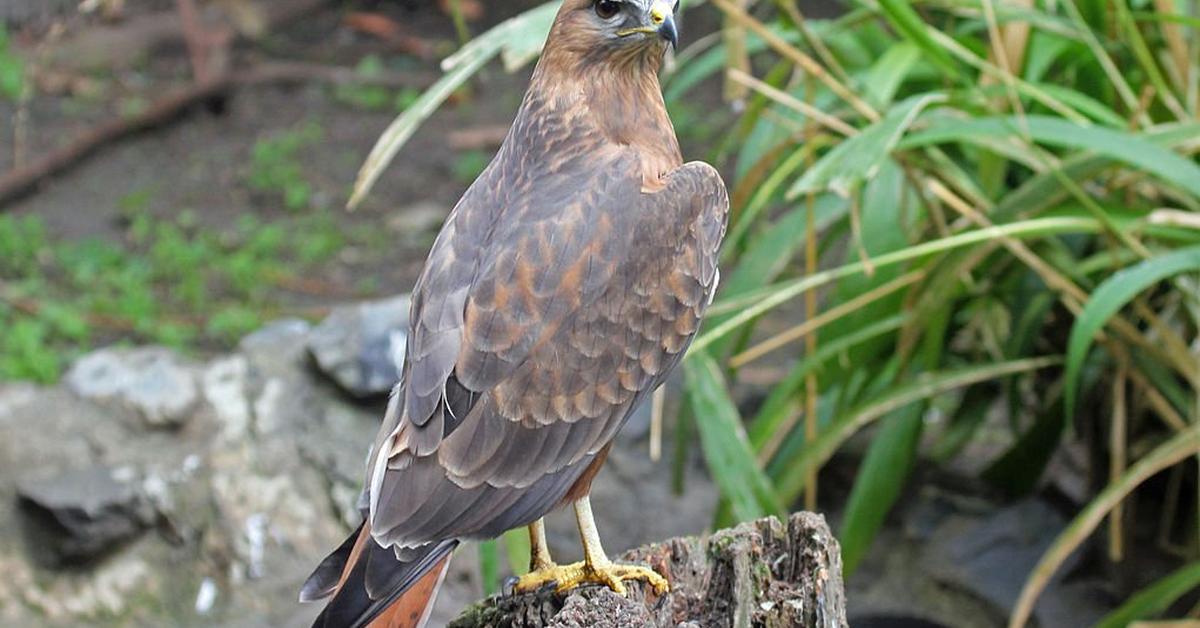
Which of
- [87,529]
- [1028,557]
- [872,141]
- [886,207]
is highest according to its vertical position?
[872,141]

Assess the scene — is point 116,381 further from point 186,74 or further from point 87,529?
point 186,74

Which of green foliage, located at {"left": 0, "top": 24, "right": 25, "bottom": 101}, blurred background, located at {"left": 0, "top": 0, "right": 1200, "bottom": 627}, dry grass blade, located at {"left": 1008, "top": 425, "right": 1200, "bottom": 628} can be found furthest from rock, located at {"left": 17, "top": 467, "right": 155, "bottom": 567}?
green foliage, located at {"left": 0, "top": 24, "right": 25, "bottom": 101}

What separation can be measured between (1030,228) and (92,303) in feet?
11.4

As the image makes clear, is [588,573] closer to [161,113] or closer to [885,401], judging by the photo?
[885,401]

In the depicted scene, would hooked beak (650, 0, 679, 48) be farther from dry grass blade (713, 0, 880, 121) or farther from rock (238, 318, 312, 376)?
rock (238, 318, 312, 376)

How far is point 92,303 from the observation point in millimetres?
5488

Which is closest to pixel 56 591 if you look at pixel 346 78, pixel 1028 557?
pixel 1028 557

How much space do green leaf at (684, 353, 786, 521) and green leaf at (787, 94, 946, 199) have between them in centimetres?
54

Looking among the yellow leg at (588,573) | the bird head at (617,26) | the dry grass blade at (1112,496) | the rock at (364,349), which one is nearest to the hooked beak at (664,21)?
the bird head at (617,26)

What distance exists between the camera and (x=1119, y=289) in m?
3.12

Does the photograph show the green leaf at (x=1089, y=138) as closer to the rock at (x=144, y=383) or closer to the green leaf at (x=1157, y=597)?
the green leaf at (x=1157, y=597)

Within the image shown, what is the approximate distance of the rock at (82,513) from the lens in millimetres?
3908

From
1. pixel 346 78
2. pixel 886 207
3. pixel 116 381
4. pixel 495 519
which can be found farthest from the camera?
pixel 346 78

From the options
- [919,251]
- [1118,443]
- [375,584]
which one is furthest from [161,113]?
[375,584]
